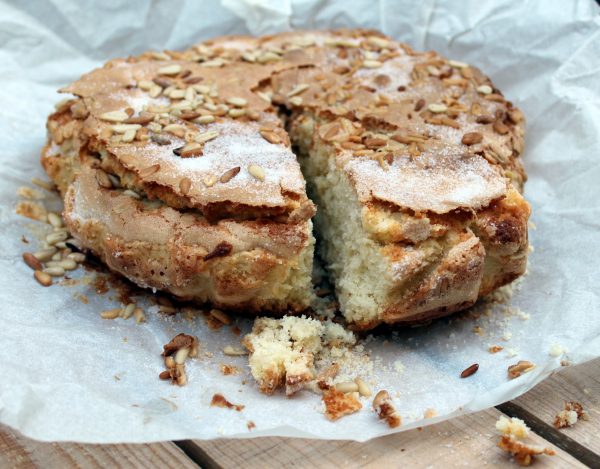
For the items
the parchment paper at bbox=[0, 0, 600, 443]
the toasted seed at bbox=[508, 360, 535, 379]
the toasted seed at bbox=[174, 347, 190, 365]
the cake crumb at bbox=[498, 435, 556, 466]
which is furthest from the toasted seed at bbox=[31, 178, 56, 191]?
the cake crumb at bbox=[498, 435, 556, 466]

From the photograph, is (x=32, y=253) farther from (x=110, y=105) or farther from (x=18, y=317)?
(x=110, y=105)

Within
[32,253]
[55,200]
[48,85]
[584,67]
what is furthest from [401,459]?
[48,85]

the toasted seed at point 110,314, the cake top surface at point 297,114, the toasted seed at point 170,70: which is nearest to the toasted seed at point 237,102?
the cake top surface at point 297,114

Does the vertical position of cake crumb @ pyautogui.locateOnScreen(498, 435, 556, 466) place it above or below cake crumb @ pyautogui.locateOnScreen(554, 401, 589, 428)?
above

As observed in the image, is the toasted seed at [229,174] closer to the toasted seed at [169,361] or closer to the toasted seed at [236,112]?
the toasted seed at [236,112]

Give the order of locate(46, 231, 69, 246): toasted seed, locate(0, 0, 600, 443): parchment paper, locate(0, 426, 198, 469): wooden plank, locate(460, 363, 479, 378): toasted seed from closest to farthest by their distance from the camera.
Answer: locate(0, 426, 198, 469): wooden plank, locate(0, 0, 600, 443): parchment paper, locate(460, 363, 479, 378): toasted seed, locate(46, 231, 69, 246): toasted seed

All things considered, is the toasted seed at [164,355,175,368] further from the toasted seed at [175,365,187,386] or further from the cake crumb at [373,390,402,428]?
the cake crumb at [373,390,402,428]
